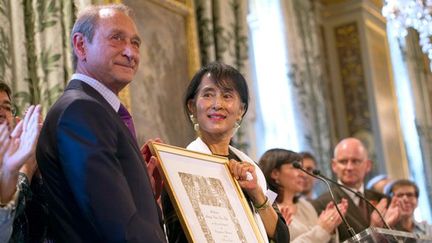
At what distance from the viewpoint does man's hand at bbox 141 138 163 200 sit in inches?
93.1

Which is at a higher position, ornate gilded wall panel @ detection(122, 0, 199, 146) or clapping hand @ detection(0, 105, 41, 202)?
ornate gilded wall panel @ detection(122, 0, 199, 146)

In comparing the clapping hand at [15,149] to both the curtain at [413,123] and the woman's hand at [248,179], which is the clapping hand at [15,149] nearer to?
the woman's hand at [248,179]

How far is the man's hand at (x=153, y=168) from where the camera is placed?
2365 millimetres

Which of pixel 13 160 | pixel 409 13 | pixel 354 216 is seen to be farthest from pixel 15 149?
pixel 409 13

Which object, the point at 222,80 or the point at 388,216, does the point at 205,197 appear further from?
the point at 388,216

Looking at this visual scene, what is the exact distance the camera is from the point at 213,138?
→ 2.71 m

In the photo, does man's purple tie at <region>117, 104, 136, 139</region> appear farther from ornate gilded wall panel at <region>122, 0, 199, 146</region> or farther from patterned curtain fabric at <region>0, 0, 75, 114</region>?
ornate gilded wall panel at <region>122, 0, 199, 146</region>

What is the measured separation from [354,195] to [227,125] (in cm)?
215

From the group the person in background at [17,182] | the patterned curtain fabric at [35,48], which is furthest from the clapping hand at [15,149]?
the patterned curtain fabric at [35,48]

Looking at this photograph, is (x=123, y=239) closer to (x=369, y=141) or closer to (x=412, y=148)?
(x=369, y=141)

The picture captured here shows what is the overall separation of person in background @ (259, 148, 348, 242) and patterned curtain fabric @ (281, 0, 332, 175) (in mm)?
2755

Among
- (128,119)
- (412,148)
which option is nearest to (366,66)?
(412,148)

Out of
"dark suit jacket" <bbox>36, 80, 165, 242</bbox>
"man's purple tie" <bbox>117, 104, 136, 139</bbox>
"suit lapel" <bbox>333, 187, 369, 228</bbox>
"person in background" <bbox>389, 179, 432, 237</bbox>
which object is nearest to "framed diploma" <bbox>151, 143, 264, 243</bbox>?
"man's purple tie" <bbox>117, 104, 136, 139</bbox>

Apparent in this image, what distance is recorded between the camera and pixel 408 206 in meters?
4.95
